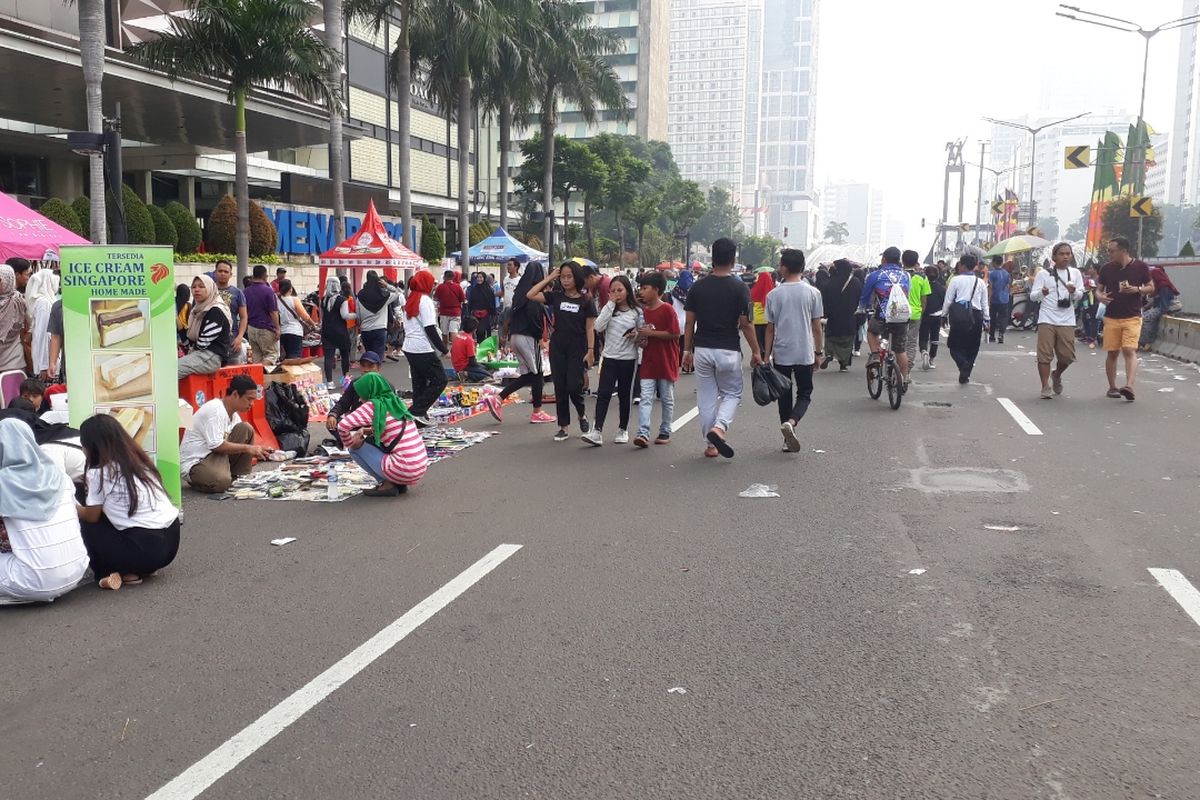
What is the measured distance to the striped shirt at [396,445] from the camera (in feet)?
27.2

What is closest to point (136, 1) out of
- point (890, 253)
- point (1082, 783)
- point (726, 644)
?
point (890, 253)

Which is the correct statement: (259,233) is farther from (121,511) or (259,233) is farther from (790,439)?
(121,511)


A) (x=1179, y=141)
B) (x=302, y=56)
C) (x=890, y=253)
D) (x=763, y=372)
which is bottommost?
(x=763, y=372)

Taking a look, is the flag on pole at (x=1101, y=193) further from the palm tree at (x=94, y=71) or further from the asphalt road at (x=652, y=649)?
the asphalt road at (x=652, y=649)

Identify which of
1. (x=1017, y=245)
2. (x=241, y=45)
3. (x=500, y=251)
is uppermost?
(x=241, y=45)

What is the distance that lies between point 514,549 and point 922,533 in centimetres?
269

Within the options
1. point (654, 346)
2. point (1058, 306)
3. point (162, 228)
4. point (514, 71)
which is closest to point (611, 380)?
point (654, 346)

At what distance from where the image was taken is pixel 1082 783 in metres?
3.59

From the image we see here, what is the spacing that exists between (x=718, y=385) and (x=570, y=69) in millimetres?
38928

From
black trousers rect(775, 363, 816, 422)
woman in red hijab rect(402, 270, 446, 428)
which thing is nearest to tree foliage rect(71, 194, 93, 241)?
woman in red hijab rect(402, 270, 446, 428)

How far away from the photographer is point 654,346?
407 inches

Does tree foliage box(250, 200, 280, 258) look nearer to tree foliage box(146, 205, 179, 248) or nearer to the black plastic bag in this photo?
tree foliage box(146, 205, 179, 248)

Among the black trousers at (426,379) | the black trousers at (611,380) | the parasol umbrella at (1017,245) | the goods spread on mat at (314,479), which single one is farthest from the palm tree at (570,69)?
the goods spread on mat at (314,479)

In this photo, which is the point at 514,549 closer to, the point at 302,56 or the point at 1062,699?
the point at 1062,699
